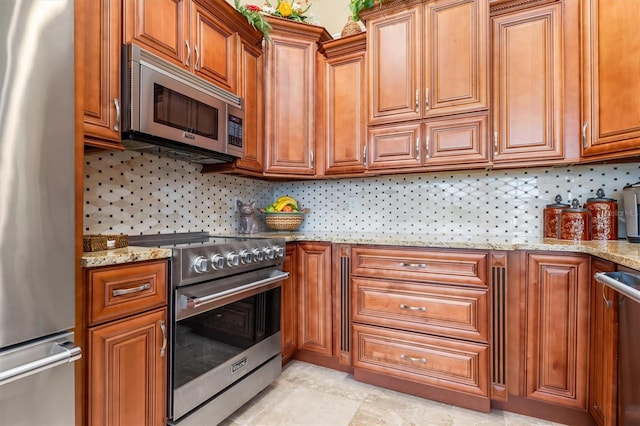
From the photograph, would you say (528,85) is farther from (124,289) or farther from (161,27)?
(124,289)

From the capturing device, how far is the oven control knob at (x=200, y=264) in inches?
57.0

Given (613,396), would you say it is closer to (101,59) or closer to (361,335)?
(361,335)

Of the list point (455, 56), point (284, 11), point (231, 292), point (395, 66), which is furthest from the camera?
point (284, 11)

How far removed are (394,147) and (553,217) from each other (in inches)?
41.8

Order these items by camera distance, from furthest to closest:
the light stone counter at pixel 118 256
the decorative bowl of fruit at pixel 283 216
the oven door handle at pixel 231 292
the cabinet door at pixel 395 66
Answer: the decorative bowl of fruit at pixel 283 216 → the cabinet door at pixel 395 66 → the oven door handle at pixel 231 292 → the light stone counter at pixel 118 256

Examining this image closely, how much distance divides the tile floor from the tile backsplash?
1118mm

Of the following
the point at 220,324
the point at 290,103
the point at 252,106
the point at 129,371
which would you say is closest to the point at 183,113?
the point at 252,106

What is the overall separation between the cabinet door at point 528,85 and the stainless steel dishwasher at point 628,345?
2.94 ft

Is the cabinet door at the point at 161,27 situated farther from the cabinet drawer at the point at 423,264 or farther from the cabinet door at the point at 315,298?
the cabinet drawer at the point at 423,264

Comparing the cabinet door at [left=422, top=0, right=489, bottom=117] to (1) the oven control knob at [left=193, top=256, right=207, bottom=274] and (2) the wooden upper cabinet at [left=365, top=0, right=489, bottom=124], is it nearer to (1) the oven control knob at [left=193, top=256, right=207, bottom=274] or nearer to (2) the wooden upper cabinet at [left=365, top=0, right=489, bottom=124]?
(2) the wooden upper cabinet at [left=365, top=0, right=489, bottom=124]

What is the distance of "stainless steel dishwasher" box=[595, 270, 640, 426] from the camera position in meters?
1.15

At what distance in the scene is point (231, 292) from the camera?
161cm

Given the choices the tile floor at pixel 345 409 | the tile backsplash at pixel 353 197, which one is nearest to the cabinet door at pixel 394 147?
the tile backsplash at pixel 353 197

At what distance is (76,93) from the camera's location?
3.38 ft
